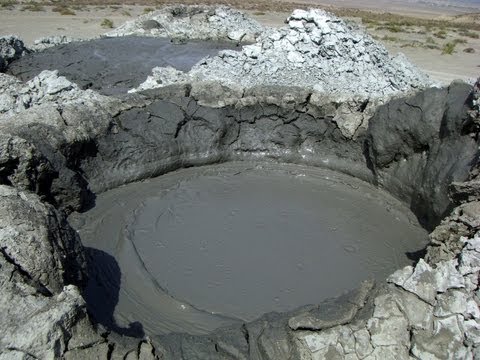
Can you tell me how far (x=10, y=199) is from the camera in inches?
156

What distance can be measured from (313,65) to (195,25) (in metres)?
6.71

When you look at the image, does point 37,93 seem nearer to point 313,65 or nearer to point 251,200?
point 251,200

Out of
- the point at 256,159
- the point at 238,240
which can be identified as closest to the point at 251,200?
the point at 238,240

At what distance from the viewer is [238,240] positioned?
5641mm

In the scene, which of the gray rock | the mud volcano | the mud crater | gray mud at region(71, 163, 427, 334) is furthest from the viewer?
the mud crater

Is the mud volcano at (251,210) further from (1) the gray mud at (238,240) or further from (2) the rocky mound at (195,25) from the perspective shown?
(2) the rocky mound at (195,25)

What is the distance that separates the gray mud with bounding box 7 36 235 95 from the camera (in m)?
9.91

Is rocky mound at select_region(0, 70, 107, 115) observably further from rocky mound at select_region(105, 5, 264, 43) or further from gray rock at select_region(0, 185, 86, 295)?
rocky mound at select_region(105, 5, 264, 43)

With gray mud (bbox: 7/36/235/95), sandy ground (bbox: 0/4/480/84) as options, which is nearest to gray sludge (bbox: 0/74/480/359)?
gray mud (bbox: 7/36/235/95)

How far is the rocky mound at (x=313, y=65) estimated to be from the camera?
8539 mm

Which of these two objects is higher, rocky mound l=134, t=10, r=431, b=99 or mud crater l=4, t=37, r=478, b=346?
rocky mound l=134, t=10, r=431, b=99

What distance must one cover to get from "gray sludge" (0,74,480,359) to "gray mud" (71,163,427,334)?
279mm

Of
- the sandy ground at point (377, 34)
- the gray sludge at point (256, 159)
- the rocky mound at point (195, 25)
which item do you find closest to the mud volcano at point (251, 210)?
the gray sludge at point (256, 159)

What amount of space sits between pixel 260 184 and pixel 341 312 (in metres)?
3.62
